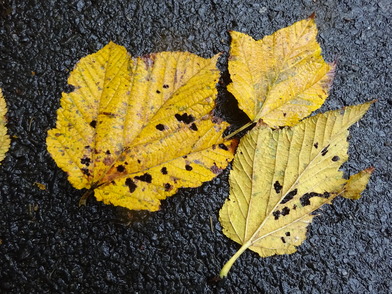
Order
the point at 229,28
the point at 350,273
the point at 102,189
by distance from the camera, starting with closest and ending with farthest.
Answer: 1. the point at 102,189
2. the point at 350,273
3. the point at 229,28

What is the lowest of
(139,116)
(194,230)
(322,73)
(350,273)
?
(350,273)

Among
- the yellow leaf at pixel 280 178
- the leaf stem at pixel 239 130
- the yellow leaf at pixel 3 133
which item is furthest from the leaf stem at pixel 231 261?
the yellow leaf at pixel 3 133

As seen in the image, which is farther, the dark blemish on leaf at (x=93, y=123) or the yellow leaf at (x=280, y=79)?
the yellow leaf at (x=280, y=79)

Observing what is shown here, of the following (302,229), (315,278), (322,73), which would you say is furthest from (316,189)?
(322,73)

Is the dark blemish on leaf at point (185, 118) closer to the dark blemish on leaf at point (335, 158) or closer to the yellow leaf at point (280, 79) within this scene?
the yellow leaf at point (280, 79)

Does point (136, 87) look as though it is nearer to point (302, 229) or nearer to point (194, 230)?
point (194, 230)

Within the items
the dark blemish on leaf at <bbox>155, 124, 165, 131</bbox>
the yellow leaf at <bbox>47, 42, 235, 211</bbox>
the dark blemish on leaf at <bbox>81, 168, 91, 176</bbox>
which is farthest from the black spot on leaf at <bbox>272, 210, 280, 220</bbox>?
the dark blemish on leaf at <bbox>81, 168, 91, 176</bbox>

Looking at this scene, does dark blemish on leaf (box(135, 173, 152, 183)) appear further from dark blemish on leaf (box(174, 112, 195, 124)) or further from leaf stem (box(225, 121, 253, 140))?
leaf stem (box(225, 121, 253, 140))
